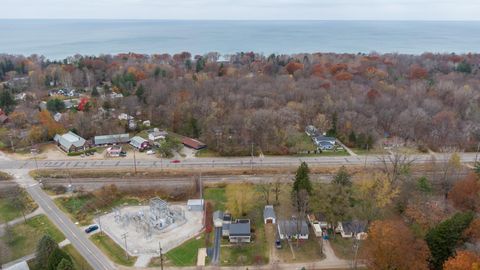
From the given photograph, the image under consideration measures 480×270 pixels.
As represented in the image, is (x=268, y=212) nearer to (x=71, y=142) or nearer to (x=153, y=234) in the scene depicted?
(x=153, y=234)

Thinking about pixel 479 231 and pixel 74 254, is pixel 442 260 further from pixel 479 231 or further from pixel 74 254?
pixel 74 254

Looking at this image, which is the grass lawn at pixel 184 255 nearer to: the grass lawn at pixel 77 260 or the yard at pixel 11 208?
the grass lawn at pixel 77 260

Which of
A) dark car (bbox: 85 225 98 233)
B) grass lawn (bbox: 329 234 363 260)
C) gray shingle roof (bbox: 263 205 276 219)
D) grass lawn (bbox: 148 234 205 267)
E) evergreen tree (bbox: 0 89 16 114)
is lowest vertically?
grass lawn (bbox: 148 234 205 267)

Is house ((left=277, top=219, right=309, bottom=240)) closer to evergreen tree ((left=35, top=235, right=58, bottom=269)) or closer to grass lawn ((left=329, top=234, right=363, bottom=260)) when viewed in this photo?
grass lawn ((left=329, top=234, right=363, bottom=260))

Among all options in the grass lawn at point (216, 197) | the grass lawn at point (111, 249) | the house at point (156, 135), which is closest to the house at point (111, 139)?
the house at point (156, 135)

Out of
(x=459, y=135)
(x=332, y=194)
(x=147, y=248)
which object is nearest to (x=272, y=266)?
(x=332, y=194)

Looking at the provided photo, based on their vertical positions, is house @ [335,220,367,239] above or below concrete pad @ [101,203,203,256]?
above

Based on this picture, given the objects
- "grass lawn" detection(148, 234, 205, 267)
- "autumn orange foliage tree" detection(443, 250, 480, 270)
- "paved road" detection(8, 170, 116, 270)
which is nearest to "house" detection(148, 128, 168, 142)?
"paved road" detection(8, 170, 116, 270)
